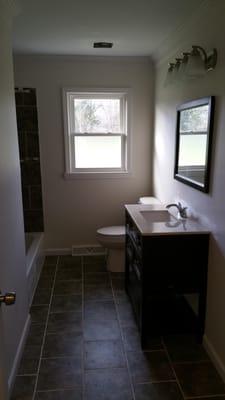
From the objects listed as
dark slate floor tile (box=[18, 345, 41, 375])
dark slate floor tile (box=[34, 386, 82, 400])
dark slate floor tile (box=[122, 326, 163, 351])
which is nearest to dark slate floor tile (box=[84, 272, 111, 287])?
dark slate floor tile (box=[122, 326, 163, 351])

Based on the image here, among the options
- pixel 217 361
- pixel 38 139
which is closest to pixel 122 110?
pixel 38 139

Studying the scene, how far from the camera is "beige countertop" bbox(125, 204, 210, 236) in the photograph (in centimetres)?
209

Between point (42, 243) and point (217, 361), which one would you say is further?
point (42, 243)

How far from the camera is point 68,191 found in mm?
3789

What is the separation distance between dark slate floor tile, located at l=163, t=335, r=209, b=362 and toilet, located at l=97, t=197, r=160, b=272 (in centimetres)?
117

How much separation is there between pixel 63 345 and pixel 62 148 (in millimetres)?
2199

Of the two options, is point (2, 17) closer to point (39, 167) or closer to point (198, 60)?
point (198, 60)

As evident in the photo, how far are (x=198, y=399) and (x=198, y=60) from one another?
6.83 ft

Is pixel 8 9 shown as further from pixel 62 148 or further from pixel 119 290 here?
pixel 119 290

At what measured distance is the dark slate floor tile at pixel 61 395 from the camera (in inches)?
70.7

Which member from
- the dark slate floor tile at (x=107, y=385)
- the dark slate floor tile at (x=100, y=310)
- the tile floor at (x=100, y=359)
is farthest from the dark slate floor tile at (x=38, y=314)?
the dark slate floor tile at (x=107, y=385)

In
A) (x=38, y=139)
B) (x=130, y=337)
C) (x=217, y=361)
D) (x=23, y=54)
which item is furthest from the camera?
(x=38, y=139)

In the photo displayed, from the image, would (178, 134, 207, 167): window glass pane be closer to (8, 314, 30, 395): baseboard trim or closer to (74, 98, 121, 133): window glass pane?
(74, 98, 121, 133): window glass pane

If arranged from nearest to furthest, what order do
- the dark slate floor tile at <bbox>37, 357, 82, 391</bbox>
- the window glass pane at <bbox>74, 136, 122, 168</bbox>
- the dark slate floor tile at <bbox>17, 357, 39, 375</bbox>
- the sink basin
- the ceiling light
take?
the dark slate floor tile at <bbox>37, 357, 82, 391</bbox> → the dark slate floor tile at <bbox>17, 357, 39, 375</bbox> → the sink basin → the ceiling light → the window glass pane at <bbox>74, 136, 122, 168</bbox>
